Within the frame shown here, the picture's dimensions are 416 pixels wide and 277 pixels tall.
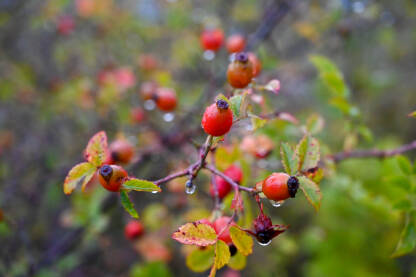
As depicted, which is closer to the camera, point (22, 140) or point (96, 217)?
point (96, 217)

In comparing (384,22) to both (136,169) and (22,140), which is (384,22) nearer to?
(136,169)

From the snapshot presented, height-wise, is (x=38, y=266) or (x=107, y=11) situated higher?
(x=107, y=11)

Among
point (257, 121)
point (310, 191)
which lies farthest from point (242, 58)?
point (310, 191)

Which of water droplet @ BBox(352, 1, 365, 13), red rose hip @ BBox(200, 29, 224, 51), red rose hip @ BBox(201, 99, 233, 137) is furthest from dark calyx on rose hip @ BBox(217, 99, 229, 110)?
water droplet @ BBox(352, 1, 365, 13)

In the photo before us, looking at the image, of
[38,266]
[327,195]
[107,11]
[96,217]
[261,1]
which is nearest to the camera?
[96,217]

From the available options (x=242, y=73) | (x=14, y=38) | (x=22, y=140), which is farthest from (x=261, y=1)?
(x=242, y=73)

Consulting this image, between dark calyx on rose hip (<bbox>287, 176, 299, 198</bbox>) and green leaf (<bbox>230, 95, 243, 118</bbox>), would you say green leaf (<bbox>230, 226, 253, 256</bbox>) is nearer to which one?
dark calyx on rose hip (<bbox>287, 176, 299, 198</bbox>)
